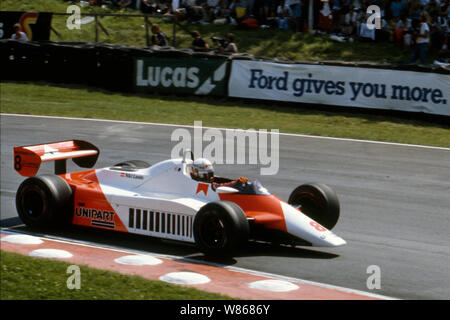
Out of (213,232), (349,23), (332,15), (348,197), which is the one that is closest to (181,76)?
(332,15)

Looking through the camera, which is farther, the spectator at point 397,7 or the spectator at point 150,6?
the spectator at point 150,6

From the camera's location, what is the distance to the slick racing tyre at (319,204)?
9.48 metres

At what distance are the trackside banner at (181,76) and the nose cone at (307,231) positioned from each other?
12278mm

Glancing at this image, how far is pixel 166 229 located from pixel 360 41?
16.7 meters

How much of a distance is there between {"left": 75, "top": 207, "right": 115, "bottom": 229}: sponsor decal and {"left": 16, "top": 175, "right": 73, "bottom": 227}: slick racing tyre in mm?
183

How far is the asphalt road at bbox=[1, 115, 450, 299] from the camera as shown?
8578 mm

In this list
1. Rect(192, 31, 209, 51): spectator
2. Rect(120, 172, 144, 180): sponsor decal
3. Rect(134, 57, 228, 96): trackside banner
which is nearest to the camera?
Rect(120, 172, 144, 180): sponsor decal

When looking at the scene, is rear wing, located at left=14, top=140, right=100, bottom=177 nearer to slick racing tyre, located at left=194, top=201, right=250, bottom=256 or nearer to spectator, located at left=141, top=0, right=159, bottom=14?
slick racing tyre, located at left=194, top=201, right=250, bottom=256

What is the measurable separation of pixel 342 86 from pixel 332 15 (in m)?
6.08

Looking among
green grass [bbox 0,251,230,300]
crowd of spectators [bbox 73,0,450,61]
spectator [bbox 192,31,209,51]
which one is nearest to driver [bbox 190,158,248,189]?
green grass [bbox 0,251,230,300]

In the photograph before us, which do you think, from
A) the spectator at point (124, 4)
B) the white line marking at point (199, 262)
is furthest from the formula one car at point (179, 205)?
the spectator at point (124, 4)

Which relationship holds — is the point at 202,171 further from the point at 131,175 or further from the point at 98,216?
the point at 98,216

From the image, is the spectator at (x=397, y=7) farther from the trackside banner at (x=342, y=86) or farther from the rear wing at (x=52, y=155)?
the rear wing at (x=52, y=155)
